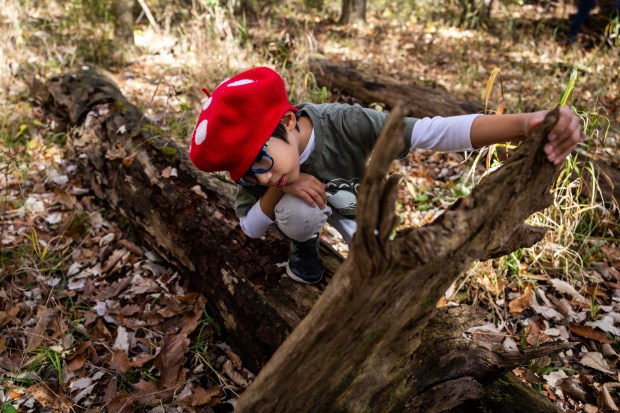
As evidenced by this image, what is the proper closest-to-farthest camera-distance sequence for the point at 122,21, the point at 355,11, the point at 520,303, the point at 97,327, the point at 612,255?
the point at 97,327
the point at 520,303
the point at 612,255
the point at 122,21
the point at 355,11

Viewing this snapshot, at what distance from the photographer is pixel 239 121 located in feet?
5.69

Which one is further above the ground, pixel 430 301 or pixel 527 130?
pixel 527 130

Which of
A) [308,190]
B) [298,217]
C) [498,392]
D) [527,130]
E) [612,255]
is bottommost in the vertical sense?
[612,255]

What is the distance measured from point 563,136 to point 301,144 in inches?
44.5

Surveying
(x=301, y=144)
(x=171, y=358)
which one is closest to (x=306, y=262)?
(x=301, y=144)

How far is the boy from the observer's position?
170cm

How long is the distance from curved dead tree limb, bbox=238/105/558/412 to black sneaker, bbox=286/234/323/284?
2.53 ft

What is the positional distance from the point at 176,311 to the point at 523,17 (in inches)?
428

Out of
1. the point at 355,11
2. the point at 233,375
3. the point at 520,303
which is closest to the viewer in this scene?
the point at 233,375

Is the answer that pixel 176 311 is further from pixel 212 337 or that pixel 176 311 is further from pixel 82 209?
pixel 82 209

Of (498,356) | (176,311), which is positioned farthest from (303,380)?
(176,311)

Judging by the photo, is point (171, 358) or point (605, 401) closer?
point (605, 401)

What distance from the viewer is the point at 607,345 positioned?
2615mm

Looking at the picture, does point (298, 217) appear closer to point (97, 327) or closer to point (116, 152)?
point (97, 327)
